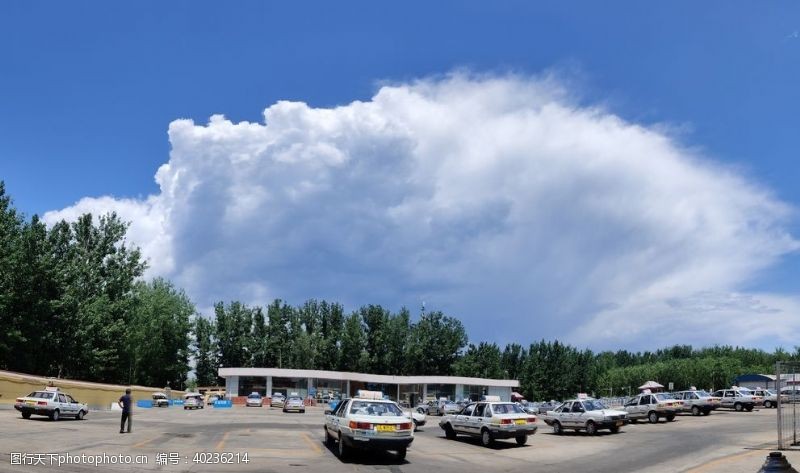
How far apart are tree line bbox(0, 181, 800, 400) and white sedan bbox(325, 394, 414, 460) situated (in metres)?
51.9

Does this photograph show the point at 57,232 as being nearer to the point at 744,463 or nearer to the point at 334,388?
the point at 334,388

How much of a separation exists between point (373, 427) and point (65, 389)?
38277mm

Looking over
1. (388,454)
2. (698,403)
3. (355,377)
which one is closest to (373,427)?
(388,454)

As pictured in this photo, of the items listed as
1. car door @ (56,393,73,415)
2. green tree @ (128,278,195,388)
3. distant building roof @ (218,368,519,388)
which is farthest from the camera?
green tree @ (128,278,195,388)

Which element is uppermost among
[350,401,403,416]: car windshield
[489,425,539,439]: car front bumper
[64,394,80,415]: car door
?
[350,401,403,416]: car windshield

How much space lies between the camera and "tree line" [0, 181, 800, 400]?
65.2 meters

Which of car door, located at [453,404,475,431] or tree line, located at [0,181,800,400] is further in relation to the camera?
tree line, located at [0,181,800,400]

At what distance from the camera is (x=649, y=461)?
734 inches

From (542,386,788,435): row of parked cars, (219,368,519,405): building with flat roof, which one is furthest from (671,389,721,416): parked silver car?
(219,368,519,405): building with flat roof

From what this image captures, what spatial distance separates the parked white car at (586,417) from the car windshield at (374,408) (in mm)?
13455

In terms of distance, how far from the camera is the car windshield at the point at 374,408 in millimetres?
18250

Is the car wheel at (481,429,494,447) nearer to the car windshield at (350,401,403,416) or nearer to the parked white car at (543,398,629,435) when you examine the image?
the car windshield at (350,401,403,416)

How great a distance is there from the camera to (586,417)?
29094mm

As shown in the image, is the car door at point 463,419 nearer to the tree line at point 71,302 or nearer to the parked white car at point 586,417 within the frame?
the parked white car at point 586,417
